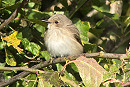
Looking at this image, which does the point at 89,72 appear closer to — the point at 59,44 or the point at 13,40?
the point at 13,40

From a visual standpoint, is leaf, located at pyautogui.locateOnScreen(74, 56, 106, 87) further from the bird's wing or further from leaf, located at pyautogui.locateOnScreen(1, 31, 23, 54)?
the bird's wing

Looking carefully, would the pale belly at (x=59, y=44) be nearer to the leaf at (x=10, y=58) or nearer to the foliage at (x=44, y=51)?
the foliage at (x=44, y=51)

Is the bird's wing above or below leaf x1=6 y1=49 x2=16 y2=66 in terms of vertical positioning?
above

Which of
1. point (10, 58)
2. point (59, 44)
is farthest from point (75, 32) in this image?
point (10, 58)

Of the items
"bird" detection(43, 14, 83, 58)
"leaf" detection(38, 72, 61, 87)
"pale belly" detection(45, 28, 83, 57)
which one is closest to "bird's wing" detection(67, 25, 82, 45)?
"bird" detection(43, 14, 83, 58)

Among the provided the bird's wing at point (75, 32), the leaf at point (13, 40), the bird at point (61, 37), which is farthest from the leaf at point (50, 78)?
the bird's wing at point (75, 32)

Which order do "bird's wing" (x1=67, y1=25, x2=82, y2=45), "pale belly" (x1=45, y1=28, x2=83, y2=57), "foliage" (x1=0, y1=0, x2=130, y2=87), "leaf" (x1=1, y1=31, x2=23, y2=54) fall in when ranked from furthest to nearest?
"bird's wing" (x1=67, y1=25, x2=82, y2=45) → "pale belly" (x1=45, y1=28, x2=83, y2=57) → "leaf" (x1=1, y1=31, x2=23, y2=54) → "foliage" (x1=0, y1=0, x2=130, y2=87)

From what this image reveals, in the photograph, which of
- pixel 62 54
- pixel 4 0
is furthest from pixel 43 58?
pixel 4 0
